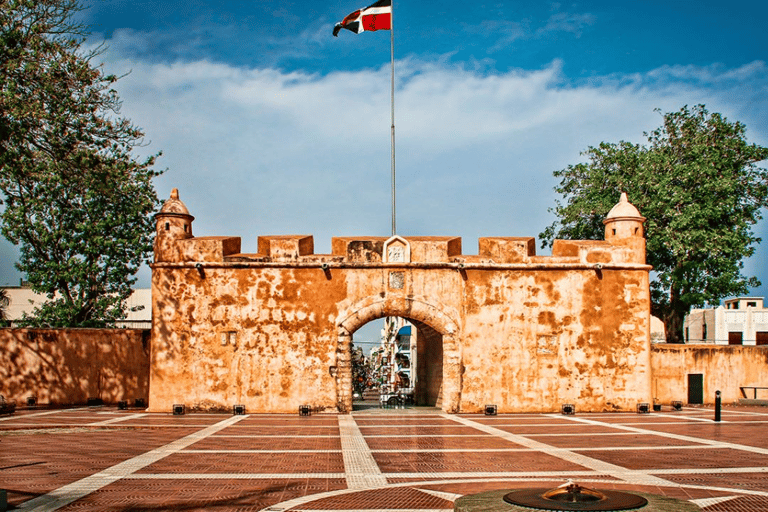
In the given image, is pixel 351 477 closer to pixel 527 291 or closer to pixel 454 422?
pixel 454 422

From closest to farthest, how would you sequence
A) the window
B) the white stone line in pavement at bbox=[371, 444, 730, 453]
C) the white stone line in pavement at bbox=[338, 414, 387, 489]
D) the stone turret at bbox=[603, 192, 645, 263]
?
the white stone line in pavement at bbox=[338, 414, 387, 489], the white stone line in pavement at bbox=[371, 444, 730, 453], the window, the stone turret at bbox=[603, 192, 645, 263]

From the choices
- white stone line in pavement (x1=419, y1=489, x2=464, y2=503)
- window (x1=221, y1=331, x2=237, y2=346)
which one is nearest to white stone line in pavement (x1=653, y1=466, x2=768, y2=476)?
white stone line in pavement (x1=419, y1=489, x2=464, y2=503)

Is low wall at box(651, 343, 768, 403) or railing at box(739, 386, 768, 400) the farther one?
railing at box(739, 386, 768, 400)

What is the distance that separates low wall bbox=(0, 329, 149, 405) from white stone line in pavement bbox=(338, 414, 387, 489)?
10.5 m

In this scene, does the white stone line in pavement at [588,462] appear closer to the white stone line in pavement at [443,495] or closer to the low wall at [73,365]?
the white stone line in pavement at [443,495]

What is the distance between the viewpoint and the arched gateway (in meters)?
20.6

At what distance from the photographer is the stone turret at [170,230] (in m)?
21.2

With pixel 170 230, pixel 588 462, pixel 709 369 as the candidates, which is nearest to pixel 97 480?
pixel 588 462

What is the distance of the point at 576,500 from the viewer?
5.68 m

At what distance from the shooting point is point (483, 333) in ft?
68.5

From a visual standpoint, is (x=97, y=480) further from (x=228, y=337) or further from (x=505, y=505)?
(x=228, y=337)

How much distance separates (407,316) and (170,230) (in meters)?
7.72

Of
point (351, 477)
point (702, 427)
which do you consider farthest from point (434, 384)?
point (351, 477)

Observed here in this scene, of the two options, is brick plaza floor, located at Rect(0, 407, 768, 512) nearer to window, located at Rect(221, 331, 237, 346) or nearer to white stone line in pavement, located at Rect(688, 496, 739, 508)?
white stone line in pavement, located at Rect(688, 496, 739, 508)
